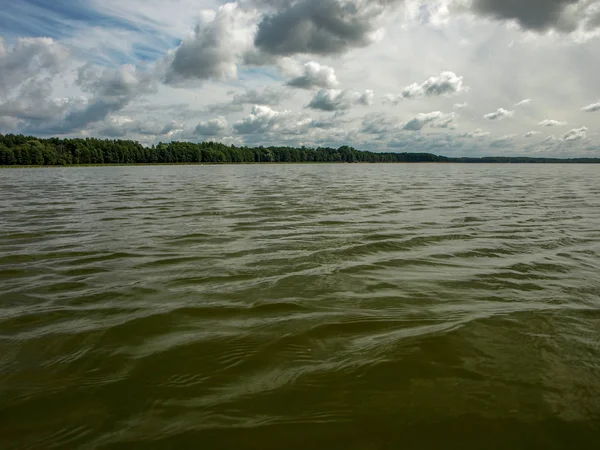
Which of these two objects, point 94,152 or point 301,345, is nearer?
point 301,345

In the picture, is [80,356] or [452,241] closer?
[80,356]

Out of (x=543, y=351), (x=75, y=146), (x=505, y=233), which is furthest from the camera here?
(x=75, y=146)

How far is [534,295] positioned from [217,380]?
4582 mm

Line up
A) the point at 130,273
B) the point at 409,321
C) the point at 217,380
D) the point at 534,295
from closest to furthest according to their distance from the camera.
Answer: the point at 217,380 → the point at 409,321 → the point at 534,295 → the point at 130,273

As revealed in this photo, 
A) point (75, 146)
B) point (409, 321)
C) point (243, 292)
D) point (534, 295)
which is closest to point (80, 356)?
point (243, 292)

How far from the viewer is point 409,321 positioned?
445 centimetres

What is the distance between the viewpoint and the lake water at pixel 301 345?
8.78 feet

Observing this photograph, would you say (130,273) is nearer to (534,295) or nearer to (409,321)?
(409,321)

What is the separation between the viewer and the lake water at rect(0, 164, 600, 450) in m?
2.68

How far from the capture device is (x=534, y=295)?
5.23 metres

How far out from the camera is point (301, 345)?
12.8 ft

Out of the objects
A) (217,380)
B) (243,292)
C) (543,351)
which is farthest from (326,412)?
(243,292)

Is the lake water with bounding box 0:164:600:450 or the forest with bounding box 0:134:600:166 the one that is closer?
the lake water with bounding box 0:164:600:450

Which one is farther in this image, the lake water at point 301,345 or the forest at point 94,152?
the forest at point 94,152
